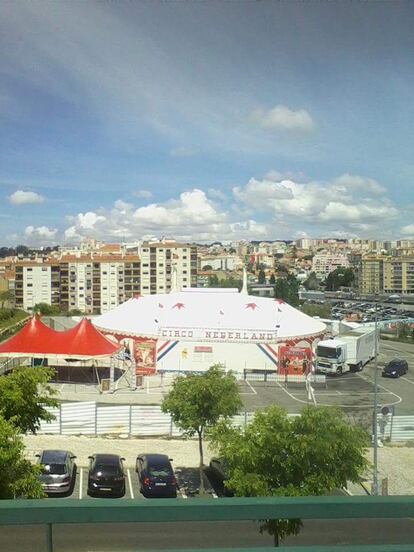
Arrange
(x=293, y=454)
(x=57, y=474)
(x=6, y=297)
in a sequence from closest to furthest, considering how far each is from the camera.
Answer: (x=293, y=454) < (x=57, y=474) < (x=6, y=297)

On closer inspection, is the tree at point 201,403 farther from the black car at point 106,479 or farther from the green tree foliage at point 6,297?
the green tree foliage at point 6,297

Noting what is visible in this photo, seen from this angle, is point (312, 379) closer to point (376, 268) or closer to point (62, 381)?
point (62, 381)

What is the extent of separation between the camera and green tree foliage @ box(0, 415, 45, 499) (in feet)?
8.02

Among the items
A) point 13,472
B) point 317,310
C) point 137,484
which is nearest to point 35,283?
point 317,310

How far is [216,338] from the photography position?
9.42m

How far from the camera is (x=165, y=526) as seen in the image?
0.91 meters

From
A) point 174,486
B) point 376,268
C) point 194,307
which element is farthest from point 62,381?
point 376,268

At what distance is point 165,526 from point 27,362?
9.43 metres

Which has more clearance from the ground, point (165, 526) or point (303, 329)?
point (165, 526)

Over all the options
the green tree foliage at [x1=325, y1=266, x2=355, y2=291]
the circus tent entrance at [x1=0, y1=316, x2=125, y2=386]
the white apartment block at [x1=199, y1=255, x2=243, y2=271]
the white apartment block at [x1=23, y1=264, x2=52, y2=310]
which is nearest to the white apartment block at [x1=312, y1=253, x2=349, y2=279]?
the green tree foliage at [x1=325, y1=266, x2=355, y2=291]

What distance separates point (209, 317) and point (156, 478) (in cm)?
586

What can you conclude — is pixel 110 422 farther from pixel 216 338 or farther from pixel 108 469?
pixel 216 338

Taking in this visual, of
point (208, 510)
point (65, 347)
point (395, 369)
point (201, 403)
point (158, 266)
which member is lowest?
point (395, 369)

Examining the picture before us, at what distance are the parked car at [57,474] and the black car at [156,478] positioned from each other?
497mm
